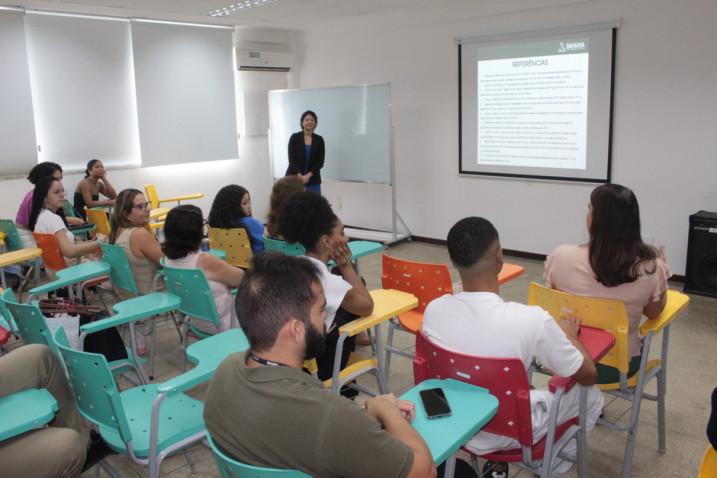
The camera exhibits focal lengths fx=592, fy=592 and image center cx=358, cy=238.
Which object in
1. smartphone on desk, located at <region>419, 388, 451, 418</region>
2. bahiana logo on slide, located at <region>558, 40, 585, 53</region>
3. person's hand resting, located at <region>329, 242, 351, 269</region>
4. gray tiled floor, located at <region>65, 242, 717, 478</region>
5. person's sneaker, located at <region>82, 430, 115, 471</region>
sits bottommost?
gray tiled floor, located at <region>65, 242, 717, 478</region>

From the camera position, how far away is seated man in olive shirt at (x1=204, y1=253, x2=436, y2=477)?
126cm

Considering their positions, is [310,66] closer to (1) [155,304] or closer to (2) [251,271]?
(1) [155,304]

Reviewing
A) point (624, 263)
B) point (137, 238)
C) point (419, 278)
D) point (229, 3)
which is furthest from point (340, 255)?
point (229, 3)

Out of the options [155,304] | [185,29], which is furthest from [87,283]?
[185,29]

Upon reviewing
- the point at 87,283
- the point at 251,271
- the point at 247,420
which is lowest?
the point at 87,283

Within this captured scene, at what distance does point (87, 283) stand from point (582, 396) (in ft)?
11.9

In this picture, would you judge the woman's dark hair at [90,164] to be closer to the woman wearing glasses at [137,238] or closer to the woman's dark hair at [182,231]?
the woman wearing glasses at [137,238]

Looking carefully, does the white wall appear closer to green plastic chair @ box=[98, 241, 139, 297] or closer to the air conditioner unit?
the air conditioner unit

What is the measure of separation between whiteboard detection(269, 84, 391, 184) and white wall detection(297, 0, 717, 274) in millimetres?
432

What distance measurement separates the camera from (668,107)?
5289mm

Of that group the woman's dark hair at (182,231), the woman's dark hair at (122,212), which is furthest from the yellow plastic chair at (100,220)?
the woman's dark hair at (182,231)

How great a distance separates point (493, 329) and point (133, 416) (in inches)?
55.4

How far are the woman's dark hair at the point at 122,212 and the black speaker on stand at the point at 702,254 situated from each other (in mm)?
4449

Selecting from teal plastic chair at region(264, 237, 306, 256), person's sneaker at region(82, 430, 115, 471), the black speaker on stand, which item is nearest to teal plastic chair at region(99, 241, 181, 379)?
teal plastic chair at region(264, 237, 306, 256)
